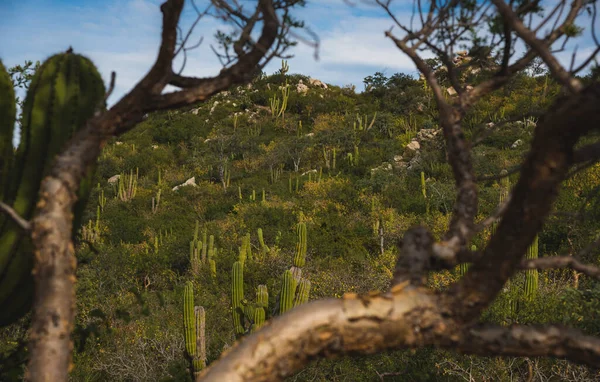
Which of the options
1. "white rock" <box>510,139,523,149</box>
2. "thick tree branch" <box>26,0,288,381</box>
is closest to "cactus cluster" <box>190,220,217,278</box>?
"thick tree branch" <box>26,0,288,381</box>

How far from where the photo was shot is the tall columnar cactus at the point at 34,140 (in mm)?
1938

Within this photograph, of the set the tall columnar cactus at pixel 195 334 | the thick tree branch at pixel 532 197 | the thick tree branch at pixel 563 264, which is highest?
the thick tree branch at pixel 532 197

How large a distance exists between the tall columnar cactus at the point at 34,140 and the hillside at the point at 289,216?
316 mm

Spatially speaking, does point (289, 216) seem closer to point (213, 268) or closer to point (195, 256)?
point (195, 256)

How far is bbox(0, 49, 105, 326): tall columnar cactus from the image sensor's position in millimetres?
1938

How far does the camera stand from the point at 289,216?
19672 mm

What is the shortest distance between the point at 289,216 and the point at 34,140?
1779 centimetres

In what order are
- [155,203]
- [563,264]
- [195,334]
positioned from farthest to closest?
[155,203] < [195,334] < [563,264]

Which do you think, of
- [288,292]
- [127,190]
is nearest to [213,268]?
[288,292]

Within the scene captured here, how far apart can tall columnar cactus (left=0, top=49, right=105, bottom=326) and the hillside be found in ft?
1.04

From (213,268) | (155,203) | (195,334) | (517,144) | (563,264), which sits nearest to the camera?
(563,264)

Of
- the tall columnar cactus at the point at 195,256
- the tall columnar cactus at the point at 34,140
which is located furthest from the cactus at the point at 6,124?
the tall columnar cactus at the point at 195,256

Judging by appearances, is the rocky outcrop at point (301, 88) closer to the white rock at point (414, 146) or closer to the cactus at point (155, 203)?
the white rock at point (414, 146)

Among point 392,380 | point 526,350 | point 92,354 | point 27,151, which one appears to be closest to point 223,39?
point 27,151
